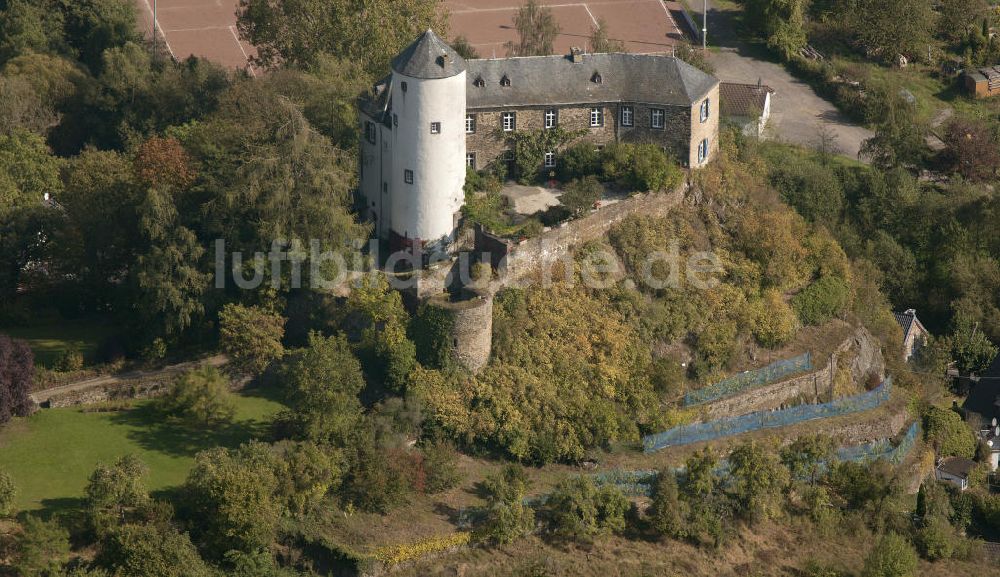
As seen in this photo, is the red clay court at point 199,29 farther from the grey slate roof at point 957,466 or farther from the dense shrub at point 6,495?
the dense shrub at point 6,495

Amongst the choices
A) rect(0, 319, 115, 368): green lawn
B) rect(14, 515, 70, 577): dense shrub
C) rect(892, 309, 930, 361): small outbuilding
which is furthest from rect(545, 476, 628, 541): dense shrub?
rect(892, 309, 930, 361): small outbuilding

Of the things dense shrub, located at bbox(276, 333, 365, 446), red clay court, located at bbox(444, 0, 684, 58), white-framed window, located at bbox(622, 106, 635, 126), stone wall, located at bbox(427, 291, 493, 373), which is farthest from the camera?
red clay court, located at bbox(444, 0, 684, 58)

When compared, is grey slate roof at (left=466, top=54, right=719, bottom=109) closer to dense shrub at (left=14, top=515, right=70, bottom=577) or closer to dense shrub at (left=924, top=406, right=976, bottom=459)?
dense shrub at (left=924, top=406, right=976, bottom=459)

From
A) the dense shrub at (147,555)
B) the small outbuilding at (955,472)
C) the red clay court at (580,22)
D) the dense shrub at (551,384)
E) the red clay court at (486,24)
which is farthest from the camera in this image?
the red clay court at (580,22)

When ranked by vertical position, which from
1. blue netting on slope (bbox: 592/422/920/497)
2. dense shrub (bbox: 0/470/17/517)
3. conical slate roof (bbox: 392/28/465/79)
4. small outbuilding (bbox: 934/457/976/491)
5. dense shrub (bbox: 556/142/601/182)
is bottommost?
small outbuilding (bbox: 934/457/976/491)

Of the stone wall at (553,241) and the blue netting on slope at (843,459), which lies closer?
the blue netting on slope at (843,459)

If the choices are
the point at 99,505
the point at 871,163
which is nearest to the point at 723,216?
the point at 871,163

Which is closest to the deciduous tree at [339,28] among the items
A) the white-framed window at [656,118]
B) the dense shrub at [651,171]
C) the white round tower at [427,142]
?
the white round tower at [427,142]
